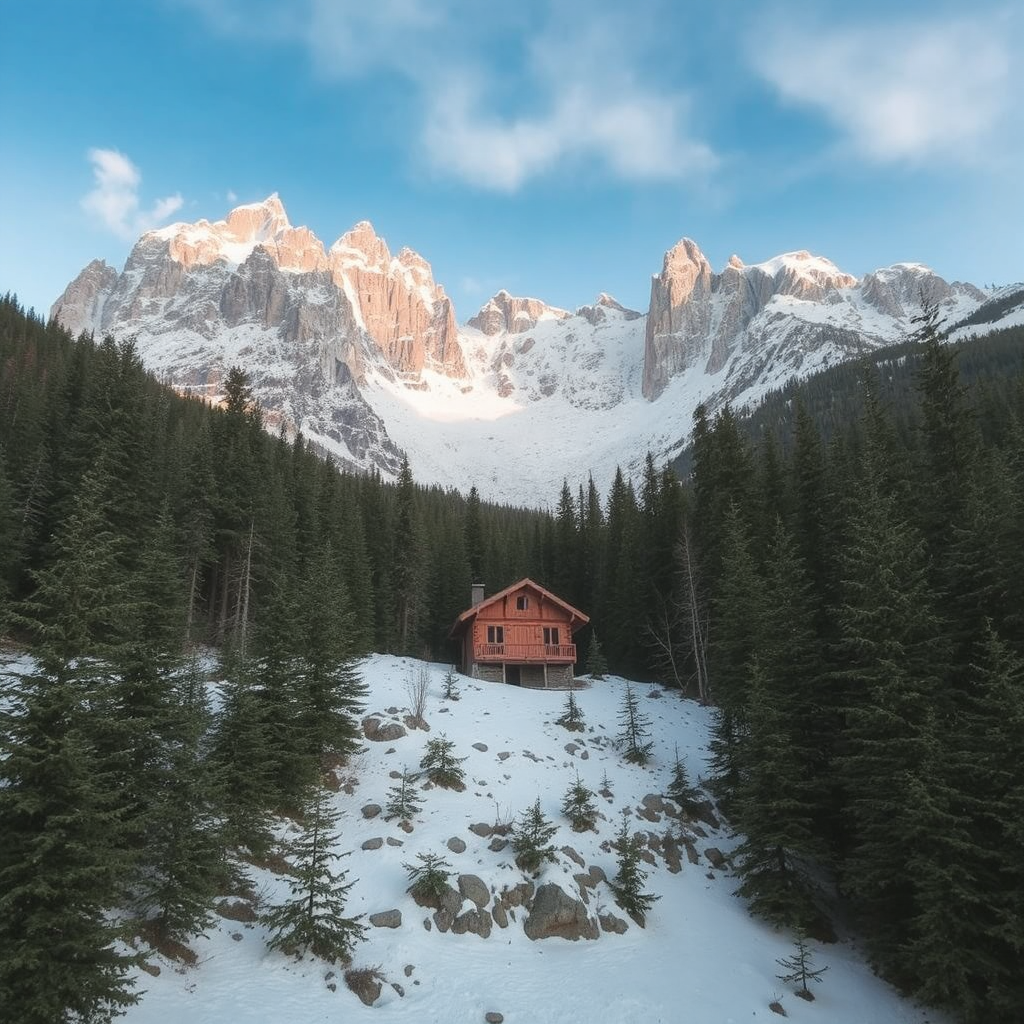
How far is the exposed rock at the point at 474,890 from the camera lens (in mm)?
18016

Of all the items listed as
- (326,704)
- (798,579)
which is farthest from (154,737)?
(798,579)

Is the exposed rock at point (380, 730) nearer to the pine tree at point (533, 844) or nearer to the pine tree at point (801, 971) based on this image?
the pine tree at point (533, 844)

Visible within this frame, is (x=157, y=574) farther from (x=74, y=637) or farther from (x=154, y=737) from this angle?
(x=74, y=637)

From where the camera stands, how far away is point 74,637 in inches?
444

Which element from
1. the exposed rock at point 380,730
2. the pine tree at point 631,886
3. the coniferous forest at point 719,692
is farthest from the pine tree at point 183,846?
the pine tree at point 631,886

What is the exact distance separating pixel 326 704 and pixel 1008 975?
64.2ft

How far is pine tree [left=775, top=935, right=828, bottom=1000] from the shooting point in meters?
16.3

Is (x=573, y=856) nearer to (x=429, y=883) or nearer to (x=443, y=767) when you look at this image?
(x=429, y=883)

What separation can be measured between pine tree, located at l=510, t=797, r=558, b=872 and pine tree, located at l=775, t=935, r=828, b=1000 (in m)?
6.81

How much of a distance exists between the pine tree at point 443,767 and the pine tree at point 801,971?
11444mm

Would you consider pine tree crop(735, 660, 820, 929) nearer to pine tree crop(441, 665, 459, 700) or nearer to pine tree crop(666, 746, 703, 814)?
pine tree crop(666, 746, 703, 814)

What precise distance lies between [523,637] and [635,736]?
Answer: 47.2 ft

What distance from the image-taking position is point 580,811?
2269 centimetres

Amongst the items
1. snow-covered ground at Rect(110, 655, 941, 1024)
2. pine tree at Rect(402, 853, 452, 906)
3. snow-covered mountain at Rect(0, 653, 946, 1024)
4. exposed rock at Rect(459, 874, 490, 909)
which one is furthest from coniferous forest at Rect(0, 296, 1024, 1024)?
exposed rock at Rect(459, 874, 490, 909)
